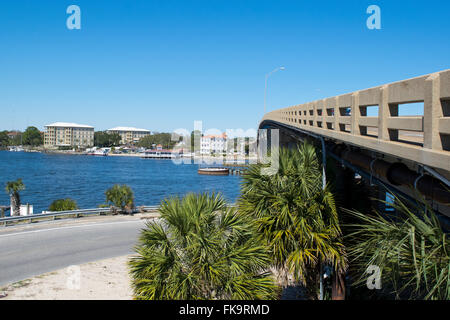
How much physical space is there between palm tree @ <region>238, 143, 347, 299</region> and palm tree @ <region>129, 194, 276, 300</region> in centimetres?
142

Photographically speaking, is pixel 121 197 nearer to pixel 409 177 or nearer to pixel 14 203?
pixel 14 203

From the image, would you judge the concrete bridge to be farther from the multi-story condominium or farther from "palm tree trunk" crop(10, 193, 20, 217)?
the multi-story condominium

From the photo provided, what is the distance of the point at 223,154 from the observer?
154 meters

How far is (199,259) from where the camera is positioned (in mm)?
7562

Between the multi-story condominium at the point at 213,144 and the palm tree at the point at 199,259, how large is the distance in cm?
16015

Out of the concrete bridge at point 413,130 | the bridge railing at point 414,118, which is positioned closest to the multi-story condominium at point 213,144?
the concrete bridge at point 413,130

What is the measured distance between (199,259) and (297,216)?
328 cm

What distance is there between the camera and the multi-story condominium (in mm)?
170750

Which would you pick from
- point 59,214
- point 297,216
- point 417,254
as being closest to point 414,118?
point 417,254

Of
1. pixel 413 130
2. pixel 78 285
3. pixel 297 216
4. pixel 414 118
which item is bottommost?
pixel 78 285

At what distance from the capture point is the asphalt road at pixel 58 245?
13.8m
